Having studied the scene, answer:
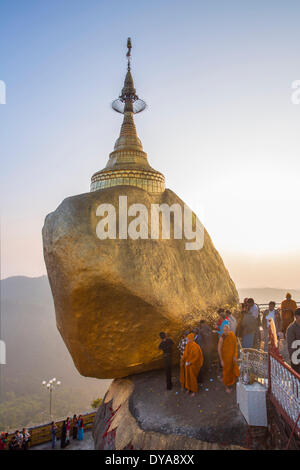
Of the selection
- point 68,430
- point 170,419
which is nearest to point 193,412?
point 170,419

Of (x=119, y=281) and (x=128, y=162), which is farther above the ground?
(x=128, y=162)

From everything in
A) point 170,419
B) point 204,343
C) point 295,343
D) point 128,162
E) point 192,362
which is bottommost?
point 170,419

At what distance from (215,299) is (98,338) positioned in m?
4.79

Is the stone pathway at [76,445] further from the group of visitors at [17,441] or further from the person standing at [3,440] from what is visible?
the person standing at [3,440]

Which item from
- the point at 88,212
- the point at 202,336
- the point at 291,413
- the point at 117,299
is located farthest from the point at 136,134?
the point at 291,413

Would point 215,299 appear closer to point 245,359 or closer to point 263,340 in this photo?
point 263,340

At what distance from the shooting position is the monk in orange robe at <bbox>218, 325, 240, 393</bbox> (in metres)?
7.75

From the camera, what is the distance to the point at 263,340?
12.0 metres

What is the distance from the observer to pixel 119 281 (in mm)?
8852

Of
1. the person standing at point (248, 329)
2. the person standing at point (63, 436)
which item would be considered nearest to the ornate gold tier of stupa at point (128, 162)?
the person standing at point (248, 329)

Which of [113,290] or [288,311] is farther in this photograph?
[288,311]

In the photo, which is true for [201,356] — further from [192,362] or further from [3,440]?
[3,440]

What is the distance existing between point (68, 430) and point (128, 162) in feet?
44.5

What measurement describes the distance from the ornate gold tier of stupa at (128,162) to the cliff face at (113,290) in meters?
2.35
